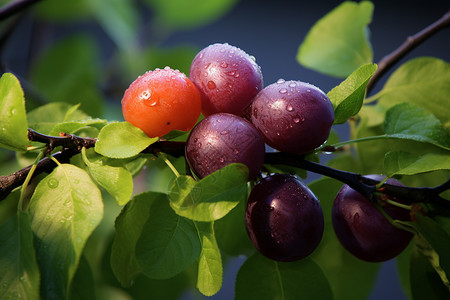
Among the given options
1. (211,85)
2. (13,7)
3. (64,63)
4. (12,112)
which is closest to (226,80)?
(211,85)

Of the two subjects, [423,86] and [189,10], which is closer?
[423,86]

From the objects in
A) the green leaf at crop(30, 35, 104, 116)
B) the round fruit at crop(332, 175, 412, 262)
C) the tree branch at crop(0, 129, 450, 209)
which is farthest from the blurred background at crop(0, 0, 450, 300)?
the round fruit at crop(332, 175, 412, 262)

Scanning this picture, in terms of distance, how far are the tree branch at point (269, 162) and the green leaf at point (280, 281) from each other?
0.07 m

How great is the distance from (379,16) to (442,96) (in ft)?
2.84

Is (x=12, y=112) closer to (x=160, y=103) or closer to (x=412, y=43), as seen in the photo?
(x=160, y=103)

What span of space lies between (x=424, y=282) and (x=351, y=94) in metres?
0.14

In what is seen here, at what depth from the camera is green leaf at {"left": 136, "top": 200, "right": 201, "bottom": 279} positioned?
0.76 feet

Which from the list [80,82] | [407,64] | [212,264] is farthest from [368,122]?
[80,82]

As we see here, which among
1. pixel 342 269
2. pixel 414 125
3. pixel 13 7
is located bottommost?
pixel 342 269

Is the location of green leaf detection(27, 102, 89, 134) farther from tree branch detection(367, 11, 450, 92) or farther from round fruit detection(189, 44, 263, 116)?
tree branch detection(367, 11, 450, 92)

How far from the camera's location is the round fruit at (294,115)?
0.22 meters

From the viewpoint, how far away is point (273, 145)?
24cm

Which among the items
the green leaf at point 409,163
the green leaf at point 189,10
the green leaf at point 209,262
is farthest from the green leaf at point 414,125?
the green leaf at point 189,10

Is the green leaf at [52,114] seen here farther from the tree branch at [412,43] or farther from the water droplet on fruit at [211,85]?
the tree branch at [412,43]
